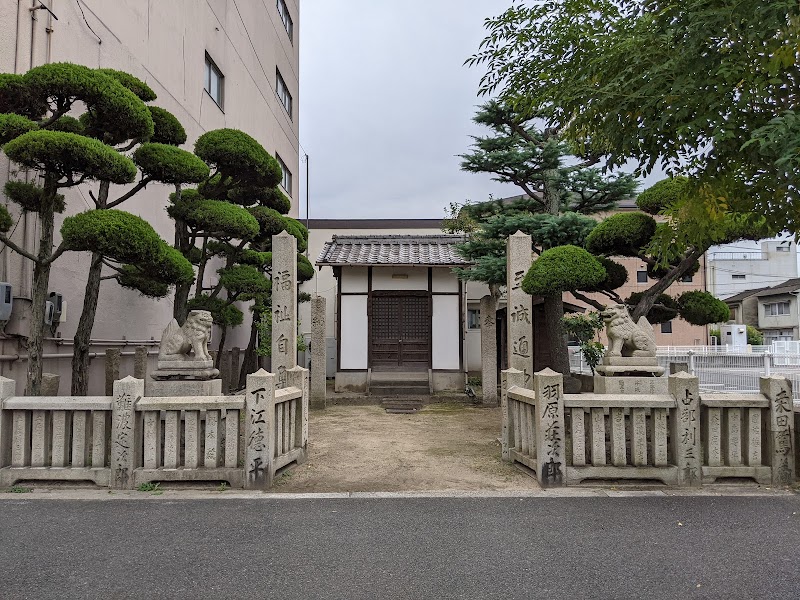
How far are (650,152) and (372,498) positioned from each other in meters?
4.40

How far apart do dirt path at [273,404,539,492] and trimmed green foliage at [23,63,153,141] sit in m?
5.01

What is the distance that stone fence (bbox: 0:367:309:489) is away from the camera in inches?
219

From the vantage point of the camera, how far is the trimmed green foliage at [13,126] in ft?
21.3

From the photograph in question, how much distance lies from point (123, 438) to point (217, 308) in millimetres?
6018

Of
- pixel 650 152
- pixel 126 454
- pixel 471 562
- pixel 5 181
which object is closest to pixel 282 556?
pixel 471 562

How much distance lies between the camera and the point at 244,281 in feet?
36.2

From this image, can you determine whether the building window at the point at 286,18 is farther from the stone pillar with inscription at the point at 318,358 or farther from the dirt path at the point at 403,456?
the dirt path at the point at 403,456

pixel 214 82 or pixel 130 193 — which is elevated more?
pixel 214 82

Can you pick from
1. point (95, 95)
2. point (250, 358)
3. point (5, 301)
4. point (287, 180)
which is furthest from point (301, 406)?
point (287, 180)

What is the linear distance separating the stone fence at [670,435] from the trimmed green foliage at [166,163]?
580cm

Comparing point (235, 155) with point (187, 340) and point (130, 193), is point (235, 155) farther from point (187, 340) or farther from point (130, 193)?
point (187, 340)

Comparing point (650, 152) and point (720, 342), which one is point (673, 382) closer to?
point (650, 152)

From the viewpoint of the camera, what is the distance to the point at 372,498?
540 cm

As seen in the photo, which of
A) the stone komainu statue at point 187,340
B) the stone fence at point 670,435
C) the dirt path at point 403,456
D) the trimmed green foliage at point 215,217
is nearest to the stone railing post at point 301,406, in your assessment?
the dirt path at point 403,456
